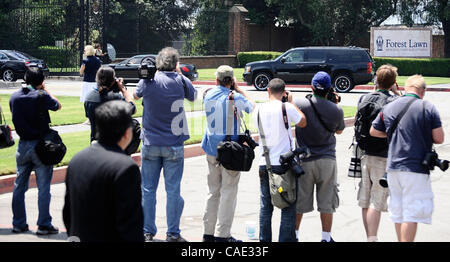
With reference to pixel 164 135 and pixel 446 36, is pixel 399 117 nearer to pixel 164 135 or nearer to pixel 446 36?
pixel 164 135

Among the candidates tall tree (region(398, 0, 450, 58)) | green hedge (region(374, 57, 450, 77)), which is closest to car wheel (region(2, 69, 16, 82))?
green hedge (region(374, 57, 450, 77))

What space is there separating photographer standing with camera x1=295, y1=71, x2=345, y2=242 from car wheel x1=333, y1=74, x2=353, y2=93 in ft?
66.5

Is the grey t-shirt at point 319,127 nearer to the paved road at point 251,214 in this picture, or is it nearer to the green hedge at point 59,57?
the paved road at point 251,214

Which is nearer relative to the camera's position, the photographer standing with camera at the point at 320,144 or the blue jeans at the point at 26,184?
the photographer standing with camera at the point at 320,144

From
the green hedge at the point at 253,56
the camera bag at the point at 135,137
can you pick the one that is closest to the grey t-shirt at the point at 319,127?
the camera bag at the point at 135,137

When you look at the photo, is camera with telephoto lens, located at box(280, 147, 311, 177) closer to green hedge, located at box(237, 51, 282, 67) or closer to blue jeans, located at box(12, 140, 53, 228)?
blue jeans, located at box(12, 140, 53, 228)

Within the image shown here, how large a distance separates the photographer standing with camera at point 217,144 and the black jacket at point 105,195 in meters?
3.06

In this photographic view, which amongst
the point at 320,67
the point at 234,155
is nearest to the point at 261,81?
the point at 320,67

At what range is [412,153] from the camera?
6230mm

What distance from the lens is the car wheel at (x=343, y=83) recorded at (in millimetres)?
26859

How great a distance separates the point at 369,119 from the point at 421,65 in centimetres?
3401

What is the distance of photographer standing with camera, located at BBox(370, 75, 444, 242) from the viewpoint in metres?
6.23
